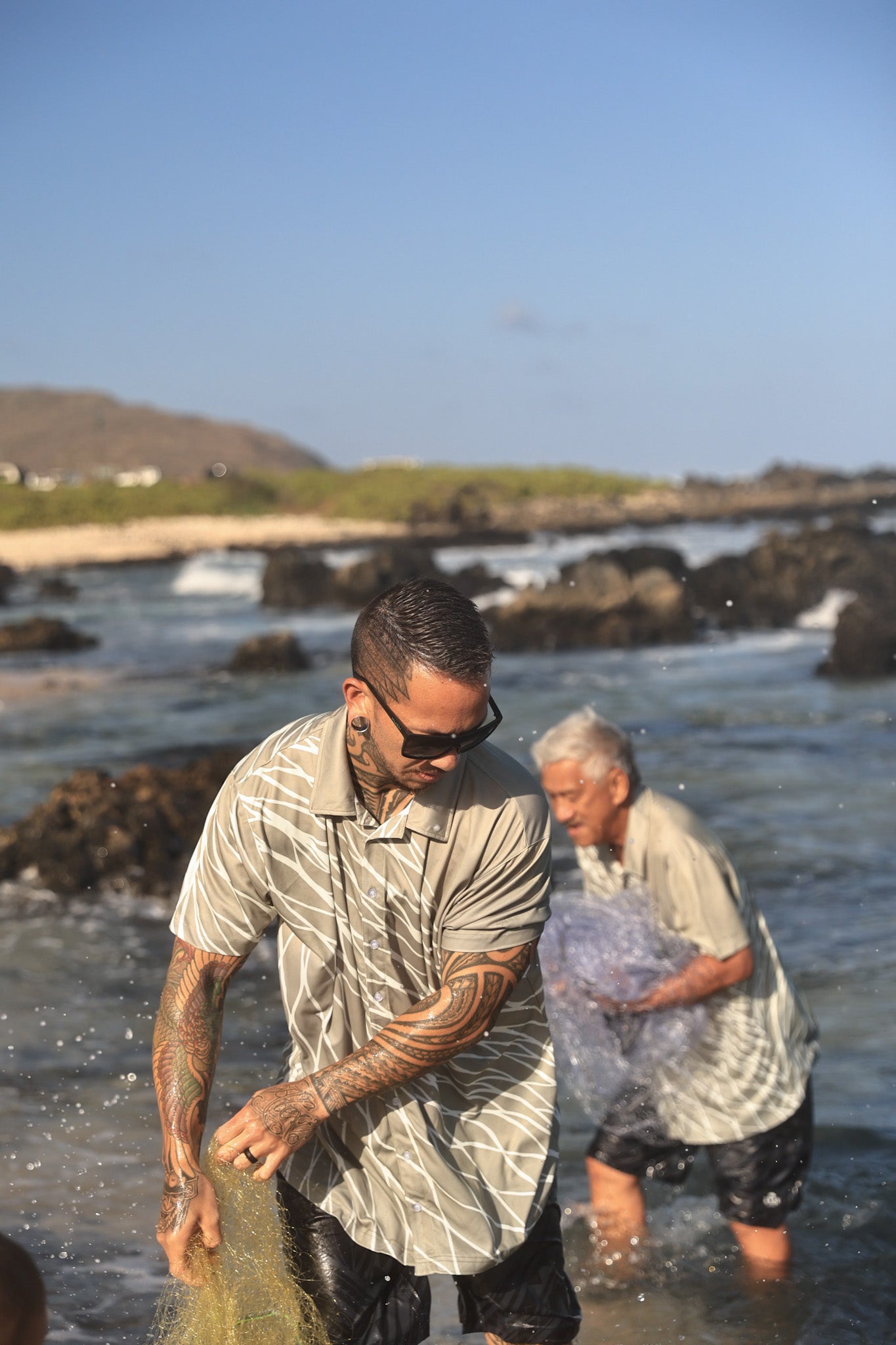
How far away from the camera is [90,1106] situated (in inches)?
271

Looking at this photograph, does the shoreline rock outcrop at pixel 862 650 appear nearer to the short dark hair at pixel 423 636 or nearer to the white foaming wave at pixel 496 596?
the white foaming wave at pixel 496 596

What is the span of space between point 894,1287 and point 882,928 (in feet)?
A: 15.0

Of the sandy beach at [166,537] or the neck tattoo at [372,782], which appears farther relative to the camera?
the sandy beach at [166,537]

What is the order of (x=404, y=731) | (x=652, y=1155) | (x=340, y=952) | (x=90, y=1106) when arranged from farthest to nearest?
1. (x=90, y=1106)
2. (x=652, y=1155)
3. (x=340, y=952)
4. (x=404, y=731)

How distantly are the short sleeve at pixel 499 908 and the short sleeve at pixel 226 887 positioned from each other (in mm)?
406

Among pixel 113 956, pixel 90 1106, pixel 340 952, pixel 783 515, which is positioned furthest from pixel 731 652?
pixel 783 515

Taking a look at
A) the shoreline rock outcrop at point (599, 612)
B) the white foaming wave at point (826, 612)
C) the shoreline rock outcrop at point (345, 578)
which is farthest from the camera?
the shoreline rock outcrop at point (345, 578)

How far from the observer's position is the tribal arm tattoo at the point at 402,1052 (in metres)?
2.93

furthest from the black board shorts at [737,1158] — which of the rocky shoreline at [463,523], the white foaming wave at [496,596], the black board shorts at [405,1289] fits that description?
the rocky shoreline at [463,523]

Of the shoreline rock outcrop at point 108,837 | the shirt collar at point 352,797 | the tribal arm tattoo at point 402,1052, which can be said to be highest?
the shirt collar at point 352,797

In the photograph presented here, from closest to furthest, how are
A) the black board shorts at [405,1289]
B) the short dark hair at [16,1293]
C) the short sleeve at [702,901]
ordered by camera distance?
the short dark hair at [16,1293] < the black board shorts at [405,1289] < the short sleeve at [702,901]

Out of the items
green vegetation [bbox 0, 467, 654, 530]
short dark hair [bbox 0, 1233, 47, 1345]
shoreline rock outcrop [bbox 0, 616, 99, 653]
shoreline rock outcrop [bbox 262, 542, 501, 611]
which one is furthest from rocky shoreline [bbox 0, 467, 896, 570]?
short dark hair [bbox 0, 1233, 47, 1345]

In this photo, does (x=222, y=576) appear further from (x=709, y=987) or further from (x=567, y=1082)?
(x=709, y=987)

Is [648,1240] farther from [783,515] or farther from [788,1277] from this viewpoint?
[783,515]
